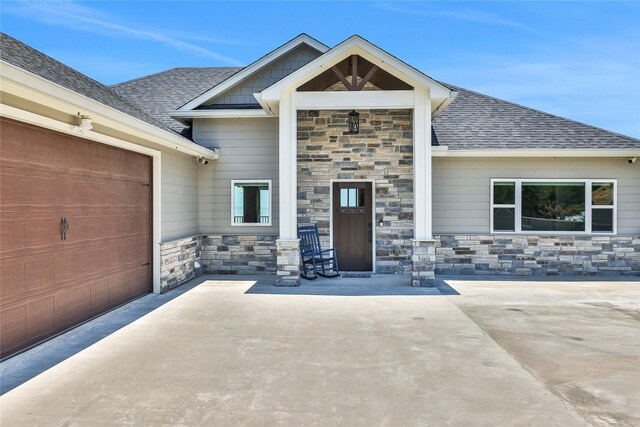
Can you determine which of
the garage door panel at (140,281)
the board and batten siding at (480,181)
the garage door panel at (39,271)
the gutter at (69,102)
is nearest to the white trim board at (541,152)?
the board and batten siding at (480,181)

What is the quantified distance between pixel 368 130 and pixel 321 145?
1.04 m

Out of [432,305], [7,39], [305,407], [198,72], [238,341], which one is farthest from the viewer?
[198,72]

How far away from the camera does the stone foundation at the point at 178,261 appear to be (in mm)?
Answer: 7227

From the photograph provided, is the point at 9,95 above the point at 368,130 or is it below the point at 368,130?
below

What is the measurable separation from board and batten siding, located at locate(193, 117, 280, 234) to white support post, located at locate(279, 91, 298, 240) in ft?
4.99

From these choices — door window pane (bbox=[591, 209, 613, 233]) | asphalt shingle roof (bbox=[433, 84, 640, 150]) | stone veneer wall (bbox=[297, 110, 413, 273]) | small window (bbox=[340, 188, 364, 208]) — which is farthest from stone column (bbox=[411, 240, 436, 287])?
door window pane (bbox=[591, 209, 613, 233])

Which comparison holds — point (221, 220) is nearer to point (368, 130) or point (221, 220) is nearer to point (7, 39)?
point (368, 130)

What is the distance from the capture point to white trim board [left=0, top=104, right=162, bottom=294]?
4.05 metres

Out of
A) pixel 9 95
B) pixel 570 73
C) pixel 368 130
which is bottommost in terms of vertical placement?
pixel 9 95

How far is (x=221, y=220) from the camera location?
9.23 metres

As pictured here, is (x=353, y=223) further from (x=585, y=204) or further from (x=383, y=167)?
(x=585, y=204)

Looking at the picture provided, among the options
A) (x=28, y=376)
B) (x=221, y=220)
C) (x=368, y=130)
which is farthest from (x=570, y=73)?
(x=28, y=376)

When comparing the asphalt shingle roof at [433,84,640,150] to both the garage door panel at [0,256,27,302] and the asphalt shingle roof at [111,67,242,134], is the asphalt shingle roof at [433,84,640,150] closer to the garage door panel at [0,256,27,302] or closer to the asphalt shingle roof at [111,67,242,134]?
the asphalt shingle roof at [111,67,242,134]

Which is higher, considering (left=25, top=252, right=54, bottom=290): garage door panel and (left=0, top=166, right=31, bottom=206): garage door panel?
(left=0, top=166, right=31, bottom=206): garage door panel
